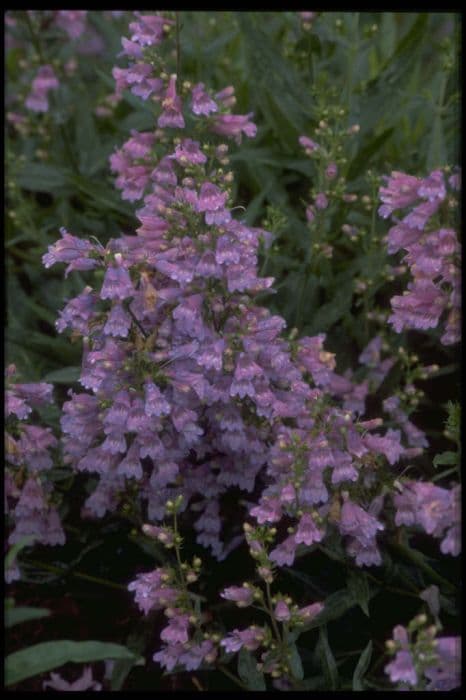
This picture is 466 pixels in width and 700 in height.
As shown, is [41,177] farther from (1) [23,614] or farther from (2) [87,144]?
(1) [23,614]

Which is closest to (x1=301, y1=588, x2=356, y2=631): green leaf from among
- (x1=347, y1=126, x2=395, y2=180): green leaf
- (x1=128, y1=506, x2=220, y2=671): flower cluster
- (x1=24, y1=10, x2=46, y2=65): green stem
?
(x1=128, y1=506, x2=220, y2=671): flower cluster

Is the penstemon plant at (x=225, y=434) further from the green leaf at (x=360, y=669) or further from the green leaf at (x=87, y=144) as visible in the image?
the green leaf at (x=87, y=144)

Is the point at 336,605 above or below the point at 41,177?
below

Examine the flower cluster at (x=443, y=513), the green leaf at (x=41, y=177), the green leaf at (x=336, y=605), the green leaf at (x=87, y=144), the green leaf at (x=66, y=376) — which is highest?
the green leaf at (x=87, y=144)

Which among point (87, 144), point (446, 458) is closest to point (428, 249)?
point (446, 458)

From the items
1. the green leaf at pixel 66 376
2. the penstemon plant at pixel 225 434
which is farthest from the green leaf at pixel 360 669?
A: the green leaf at pixel 66 376

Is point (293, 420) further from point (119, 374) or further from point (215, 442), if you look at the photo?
point (119, 374)

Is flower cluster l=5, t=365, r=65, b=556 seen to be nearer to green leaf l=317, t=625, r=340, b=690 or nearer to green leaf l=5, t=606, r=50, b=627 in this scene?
green leaf l=5, t=606, r=50, b=627
